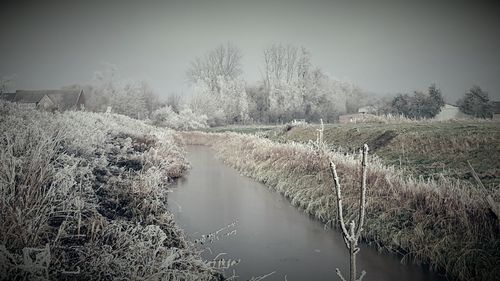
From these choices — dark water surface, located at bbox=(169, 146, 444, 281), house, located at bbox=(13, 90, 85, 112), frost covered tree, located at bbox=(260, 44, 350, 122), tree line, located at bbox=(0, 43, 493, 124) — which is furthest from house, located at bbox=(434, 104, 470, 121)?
house, located at bbox=(13, 90, 85, 112)

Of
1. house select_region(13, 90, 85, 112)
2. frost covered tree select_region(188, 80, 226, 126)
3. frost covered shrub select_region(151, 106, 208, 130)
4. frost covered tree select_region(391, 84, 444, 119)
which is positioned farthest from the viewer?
frost covered tree select_region(188, 80, 226, 126)

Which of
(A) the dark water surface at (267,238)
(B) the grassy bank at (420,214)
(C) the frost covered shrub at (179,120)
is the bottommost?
(A) the dark water surface at (267,238)

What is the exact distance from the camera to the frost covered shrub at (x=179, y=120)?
47.3 metres

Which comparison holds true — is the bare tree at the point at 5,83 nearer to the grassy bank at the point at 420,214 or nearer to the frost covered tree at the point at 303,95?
the grassy bank at the point at 420,214

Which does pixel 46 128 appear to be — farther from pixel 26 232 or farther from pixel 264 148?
pixel 264 148

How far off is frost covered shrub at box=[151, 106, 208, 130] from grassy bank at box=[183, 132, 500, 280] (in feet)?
123

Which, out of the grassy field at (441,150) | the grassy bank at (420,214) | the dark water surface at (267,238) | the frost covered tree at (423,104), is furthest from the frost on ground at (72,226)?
the frost covered tree at (423,104)

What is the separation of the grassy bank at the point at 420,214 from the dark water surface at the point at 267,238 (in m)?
0.36

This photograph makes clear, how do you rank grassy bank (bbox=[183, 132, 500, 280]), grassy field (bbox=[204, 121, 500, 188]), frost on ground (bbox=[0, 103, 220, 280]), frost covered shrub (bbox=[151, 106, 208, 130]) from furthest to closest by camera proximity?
frost covered shrub (bbox=[151, 106, 208, 130]) → grassy field (bbox=[204, 121, 500, 188]) → grassy bank (bbox=[183, 132, 500, 280]) → frost on ground (bbox=[0, 103, 220, 280])

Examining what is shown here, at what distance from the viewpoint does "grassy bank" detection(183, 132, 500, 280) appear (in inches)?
217

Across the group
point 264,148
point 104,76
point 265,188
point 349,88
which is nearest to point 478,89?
point 349,88

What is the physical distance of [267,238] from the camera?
26.2 feet

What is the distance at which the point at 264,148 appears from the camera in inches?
676

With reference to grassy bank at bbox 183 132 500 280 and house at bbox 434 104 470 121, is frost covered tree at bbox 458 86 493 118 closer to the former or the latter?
house at bbox 434 104 470 121
